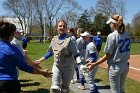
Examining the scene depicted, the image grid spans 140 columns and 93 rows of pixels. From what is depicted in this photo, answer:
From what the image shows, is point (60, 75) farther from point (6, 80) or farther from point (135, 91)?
point (135, 91)

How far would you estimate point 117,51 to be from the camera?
672cm

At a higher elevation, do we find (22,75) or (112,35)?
(112,35)

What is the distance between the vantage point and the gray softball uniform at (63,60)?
768 cm

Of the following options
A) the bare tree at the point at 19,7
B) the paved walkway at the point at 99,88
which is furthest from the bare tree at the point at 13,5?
the paved walkway at the point at 99,88

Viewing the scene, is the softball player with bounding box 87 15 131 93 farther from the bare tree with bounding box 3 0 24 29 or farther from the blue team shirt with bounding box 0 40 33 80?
the bare tree with bounding box 3 0 24 29

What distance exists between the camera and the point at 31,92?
1077 centimetres

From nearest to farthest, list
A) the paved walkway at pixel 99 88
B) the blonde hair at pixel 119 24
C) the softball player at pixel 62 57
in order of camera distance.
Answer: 1. the blonde hair at pixel 119 24
2. the softball player at pixel 62 57
3. the paved walkway at pixel 99 88

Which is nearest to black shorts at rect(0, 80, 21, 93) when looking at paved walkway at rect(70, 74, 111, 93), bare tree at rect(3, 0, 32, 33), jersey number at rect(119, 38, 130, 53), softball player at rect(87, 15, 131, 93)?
softball player at rect(87, 15, 131, 93)

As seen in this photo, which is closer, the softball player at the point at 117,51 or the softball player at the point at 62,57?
the softball player at the point at 117,51

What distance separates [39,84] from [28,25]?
273 feet

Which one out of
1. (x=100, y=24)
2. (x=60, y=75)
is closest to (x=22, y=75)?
(x=60, y=75)

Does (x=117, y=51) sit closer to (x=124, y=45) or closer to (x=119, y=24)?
(x=124, y=45)

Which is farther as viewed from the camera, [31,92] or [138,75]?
[138,75]

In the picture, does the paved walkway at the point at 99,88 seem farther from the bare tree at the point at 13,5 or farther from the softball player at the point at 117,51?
the bare tree at the point at 13,5
